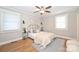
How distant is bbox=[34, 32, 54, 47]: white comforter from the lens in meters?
1.23

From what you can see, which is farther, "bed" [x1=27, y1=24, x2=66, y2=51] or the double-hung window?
"bed" [x1=27, y1=24, x2=66, y2=51]

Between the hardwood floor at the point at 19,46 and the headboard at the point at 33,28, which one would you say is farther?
the headboard at the point at 33,28

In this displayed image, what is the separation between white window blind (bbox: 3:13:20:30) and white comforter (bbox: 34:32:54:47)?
326 millimetres

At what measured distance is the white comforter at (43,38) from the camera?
123 centimetres

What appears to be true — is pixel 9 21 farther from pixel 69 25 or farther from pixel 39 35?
pixel 69 25

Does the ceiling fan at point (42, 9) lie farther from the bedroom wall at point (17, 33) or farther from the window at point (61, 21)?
the window at point (61, 21)

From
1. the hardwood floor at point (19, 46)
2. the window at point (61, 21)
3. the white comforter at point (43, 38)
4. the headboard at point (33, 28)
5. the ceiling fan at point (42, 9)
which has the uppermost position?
the ceiling fan at point (42, 9)

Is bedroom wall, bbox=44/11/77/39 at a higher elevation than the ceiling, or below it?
below

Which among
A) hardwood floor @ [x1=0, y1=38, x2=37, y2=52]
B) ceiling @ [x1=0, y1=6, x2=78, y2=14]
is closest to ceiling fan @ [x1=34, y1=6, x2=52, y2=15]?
ceiling @ [x1=0, y1=6, x2=78, y2=14]

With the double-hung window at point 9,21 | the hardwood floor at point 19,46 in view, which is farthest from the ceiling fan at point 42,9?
the hardwood floor at point 19,46

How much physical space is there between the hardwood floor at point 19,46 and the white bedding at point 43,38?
89 millimetres

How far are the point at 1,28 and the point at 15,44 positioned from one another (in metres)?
0.29

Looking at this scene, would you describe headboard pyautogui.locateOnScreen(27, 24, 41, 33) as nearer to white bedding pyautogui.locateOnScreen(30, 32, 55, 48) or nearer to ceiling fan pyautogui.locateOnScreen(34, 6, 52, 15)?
white bedding pyautogui.locateOnScreen(30, 32, 55, 48)
